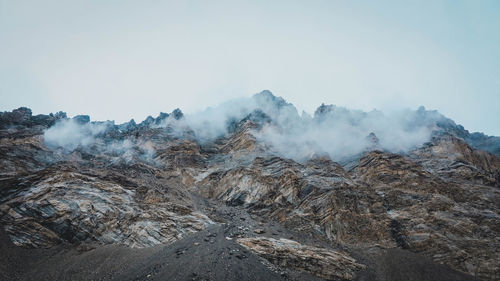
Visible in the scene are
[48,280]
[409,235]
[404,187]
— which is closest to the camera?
[48,280]

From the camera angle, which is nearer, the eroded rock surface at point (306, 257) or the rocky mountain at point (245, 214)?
the rocky mountain at point (245, 214)

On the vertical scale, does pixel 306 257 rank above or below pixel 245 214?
below

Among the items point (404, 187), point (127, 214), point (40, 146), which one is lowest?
point (127, 214)

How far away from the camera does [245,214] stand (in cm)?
4466

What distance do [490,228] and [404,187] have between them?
13.1m

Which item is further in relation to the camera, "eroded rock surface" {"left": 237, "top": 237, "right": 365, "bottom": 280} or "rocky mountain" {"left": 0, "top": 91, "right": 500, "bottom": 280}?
"eroded rock surface" {"left": 237, "top": 237, "right": 365, "bottom": 280}

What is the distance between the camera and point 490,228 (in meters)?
34.2

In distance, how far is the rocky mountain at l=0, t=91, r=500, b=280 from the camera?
2856 centimetres

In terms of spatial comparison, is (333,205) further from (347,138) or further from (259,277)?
(347,138)

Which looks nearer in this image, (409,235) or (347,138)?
(409,235)

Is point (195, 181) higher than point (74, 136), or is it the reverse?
point (74, 136)

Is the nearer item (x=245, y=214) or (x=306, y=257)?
(x=306, y=257)

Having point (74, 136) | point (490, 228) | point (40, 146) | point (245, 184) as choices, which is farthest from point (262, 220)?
point (74, 136)

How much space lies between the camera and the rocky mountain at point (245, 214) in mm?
28562
